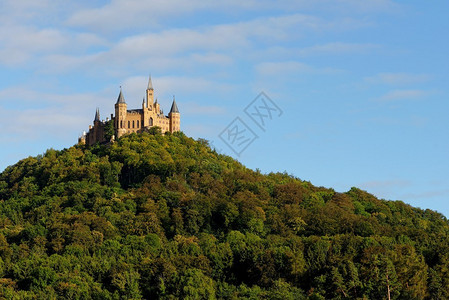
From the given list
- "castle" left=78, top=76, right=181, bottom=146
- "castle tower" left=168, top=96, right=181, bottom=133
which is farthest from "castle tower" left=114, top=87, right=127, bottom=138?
"castle tower" left=168, top=96, right=181, bottom=133

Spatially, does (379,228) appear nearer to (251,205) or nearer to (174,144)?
(251,205)

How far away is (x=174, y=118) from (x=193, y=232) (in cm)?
2969

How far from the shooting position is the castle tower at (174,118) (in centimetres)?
13950

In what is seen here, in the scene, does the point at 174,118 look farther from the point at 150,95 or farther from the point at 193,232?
the point at 193,232

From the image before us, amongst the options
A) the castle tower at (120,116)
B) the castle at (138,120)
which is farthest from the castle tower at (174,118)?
the castle tower at (120,116)

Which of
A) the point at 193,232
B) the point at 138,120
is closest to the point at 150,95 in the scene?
the point at 138,120

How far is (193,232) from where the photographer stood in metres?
114

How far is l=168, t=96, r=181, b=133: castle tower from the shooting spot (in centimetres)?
13950

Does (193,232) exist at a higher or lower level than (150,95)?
lower

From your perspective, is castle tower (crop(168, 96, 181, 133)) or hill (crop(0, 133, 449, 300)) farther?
castle tower (crop(168, 96, 181, 133))

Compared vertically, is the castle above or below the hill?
above

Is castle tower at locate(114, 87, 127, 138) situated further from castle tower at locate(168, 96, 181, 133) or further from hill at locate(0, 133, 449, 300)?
castle tower at locate(168, 96, 181, 133)

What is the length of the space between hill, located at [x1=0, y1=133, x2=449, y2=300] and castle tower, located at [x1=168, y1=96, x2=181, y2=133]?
1835 millimetres

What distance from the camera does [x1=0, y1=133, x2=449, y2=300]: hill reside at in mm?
90875
